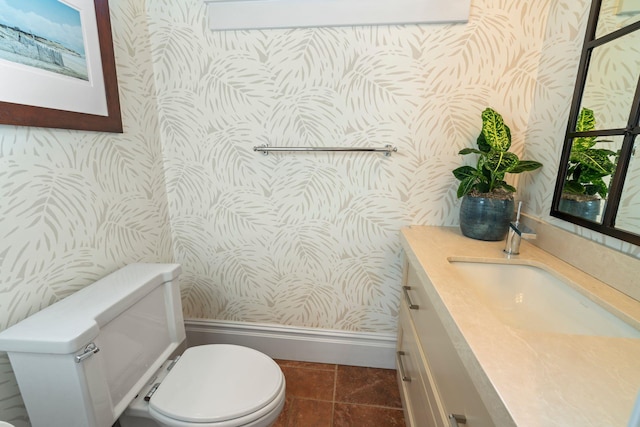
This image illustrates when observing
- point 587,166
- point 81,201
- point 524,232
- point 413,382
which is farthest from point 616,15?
point 81,201

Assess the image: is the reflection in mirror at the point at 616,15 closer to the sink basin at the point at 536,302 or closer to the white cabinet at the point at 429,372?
the sink basin at the point at 536,302

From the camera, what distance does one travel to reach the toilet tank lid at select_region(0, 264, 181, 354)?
721 mm

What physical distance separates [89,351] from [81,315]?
115 mm

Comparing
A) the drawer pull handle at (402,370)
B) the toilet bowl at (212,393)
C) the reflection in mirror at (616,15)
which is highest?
the reflection in mirror at (616,15)

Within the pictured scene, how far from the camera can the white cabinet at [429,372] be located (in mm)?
614

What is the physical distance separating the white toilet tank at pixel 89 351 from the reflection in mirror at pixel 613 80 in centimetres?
166

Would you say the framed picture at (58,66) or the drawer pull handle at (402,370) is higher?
the framed picture at (58,66)

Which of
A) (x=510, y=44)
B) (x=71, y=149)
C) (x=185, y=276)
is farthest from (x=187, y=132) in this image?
(x=510, y=44)

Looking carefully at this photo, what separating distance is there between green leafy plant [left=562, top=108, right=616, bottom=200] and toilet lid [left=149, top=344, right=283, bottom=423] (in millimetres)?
1250

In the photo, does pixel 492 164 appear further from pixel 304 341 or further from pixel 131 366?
pixel 131 366

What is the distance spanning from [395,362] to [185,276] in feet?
4.31

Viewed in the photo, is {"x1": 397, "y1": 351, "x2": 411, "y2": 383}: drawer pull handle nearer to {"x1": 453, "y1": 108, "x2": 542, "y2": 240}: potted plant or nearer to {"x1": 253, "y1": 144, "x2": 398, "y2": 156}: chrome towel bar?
{"x1": 453, "y1": 108, "x2": 542, "y2": 240}: potted plant

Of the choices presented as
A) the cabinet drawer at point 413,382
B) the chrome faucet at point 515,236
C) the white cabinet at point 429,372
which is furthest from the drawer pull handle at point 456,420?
the chrome faucet at point 515,236

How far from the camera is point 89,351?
758mm
